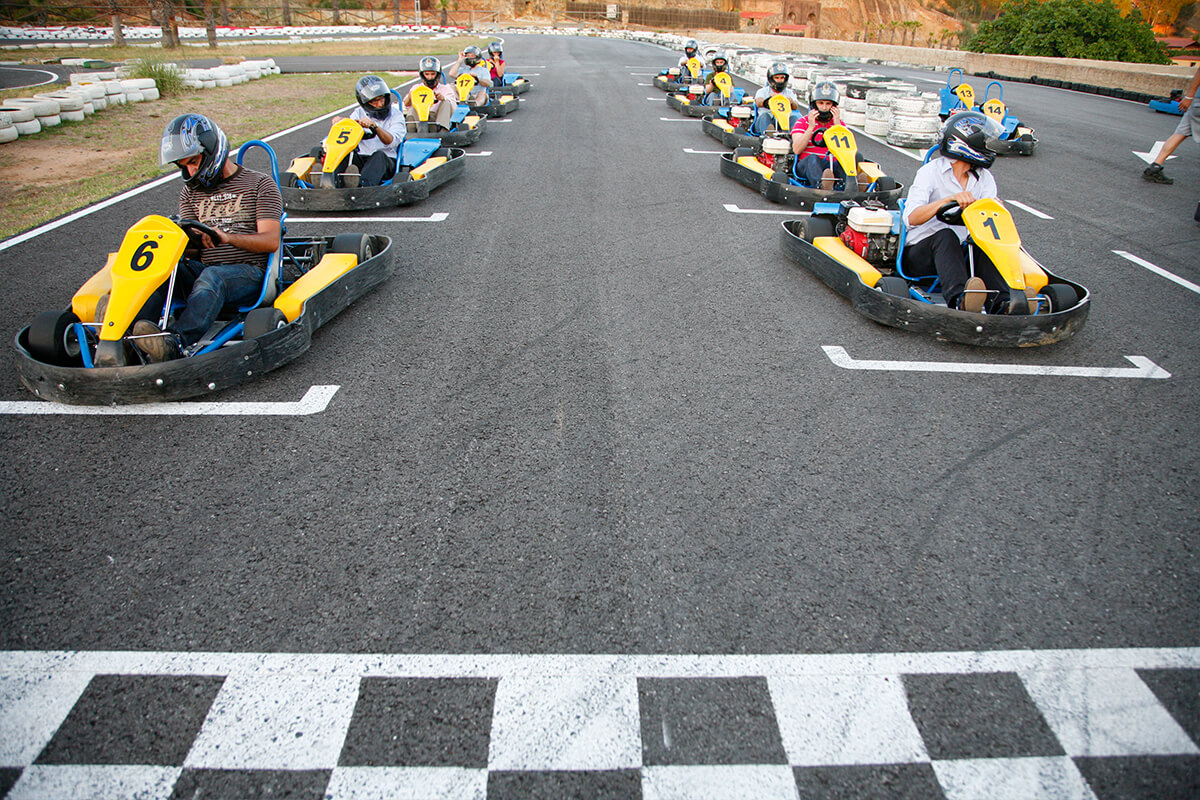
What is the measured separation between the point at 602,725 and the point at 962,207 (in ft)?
12.6

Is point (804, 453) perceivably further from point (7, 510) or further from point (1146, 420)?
point (7, 510)

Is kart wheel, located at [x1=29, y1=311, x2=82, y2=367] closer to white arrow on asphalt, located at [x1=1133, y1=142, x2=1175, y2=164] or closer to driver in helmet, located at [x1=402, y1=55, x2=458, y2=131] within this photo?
driver in helmet, located at [x1=402, y1=55, x2=458, y2=131]

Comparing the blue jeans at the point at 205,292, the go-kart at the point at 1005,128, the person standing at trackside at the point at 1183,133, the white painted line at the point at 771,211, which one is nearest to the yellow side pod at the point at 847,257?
the white painted line at the point at 771,211

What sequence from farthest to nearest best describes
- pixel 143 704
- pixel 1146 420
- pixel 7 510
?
pixel 1146 420 → pixel 7 510 → pixel 143 704

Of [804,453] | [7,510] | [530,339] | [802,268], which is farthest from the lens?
[802,268]

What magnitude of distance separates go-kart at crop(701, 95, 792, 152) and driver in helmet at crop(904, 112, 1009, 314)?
4209mm

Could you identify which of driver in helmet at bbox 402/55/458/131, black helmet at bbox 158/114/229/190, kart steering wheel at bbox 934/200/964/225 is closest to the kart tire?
kart steering wheel at bbox 934/200/964/225

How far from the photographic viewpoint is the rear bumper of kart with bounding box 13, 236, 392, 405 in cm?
324

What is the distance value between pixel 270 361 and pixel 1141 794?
3.83 m

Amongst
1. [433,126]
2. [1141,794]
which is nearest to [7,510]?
[1141,794]

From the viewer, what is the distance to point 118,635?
2.15 meters

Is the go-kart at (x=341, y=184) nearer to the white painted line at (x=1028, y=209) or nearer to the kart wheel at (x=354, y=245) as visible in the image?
the kart wheel at (x=354, y=245)

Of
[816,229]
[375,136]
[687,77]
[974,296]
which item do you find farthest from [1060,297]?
[687,77]

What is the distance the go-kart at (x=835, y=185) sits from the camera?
267 inches
